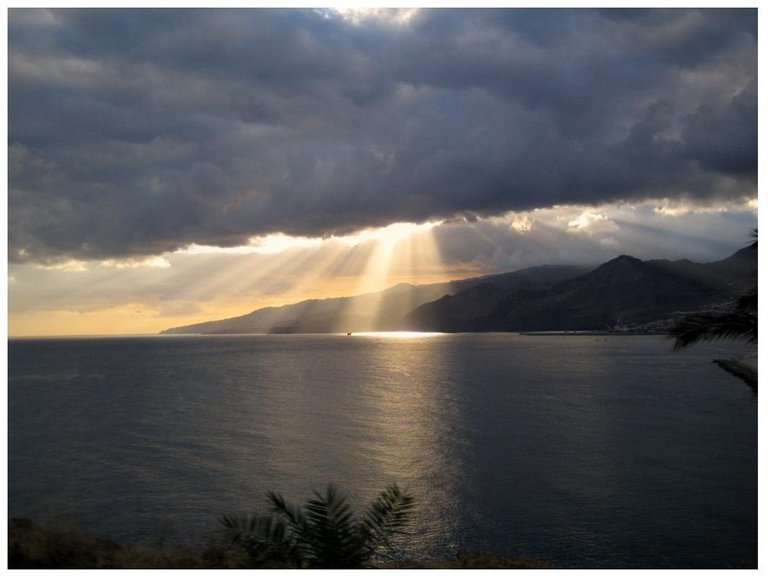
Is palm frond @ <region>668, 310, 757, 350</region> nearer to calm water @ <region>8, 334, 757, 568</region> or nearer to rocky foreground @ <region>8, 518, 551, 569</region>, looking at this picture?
rocky foreground @ <region>8, 518, 551, 569</region>

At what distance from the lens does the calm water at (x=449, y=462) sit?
69.7 feet

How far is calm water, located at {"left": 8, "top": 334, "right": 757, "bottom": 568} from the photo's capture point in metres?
21.2

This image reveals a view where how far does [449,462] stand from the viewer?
1289 inches

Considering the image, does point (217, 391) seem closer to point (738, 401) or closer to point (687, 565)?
point (738, 401)

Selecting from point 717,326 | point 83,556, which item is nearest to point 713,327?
point 717,326

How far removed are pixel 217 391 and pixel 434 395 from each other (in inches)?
1027

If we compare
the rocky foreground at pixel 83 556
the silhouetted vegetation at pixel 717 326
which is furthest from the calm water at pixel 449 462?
the silhouetted vegetation at pixel 717 326

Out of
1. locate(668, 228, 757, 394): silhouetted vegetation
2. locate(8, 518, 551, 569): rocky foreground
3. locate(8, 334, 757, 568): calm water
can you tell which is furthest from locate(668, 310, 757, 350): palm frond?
locate(8, 334, 757, 568): calm water

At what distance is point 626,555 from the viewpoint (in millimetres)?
18828

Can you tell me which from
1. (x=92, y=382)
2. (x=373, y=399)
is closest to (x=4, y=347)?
(x=373, y=399)

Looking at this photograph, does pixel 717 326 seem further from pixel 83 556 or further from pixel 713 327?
pixel 83 556

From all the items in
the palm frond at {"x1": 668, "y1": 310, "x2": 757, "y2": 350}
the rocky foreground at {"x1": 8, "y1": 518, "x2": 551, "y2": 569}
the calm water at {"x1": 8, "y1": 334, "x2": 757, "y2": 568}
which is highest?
the palm frond at {"x1": 668, "y1": 310, "x2": 757, "y2": 350}
